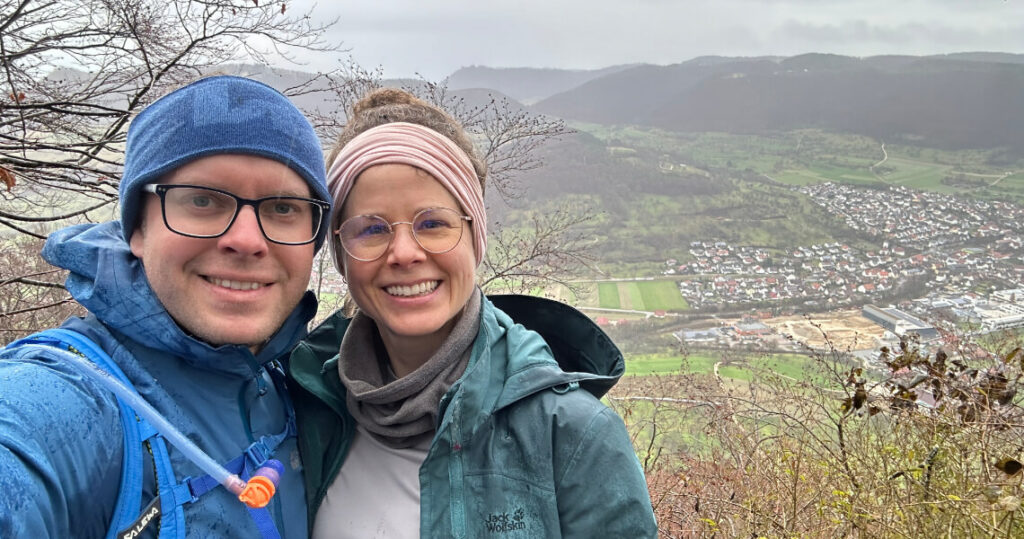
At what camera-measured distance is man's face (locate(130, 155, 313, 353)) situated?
1093 mm

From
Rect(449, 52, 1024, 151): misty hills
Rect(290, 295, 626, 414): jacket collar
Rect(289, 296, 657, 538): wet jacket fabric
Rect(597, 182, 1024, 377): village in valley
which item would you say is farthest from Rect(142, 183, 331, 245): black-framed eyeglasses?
Rect(449, 52, 1024, 151): misty hills

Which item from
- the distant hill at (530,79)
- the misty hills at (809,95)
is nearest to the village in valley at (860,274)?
the misty hills at (809,95)

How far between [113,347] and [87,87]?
164 inches

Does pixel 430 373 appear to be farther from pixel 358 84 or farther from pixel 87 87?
pixel 358 84

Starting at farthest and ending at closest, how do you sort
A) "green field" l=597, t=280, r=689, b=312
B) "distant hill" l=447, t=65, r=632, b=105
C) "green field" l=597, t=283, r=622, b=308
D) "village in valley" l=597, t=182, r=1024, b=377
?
"distant hill" l=447, t=65, r=632, b=105
"green field" l=597, t=280, r=689, b=312
"green field" l=597, t=283, r=622, b=308
"village in valley" l=597, t=182, r=1024, b=377

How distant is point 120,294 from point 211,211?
9.1 inches

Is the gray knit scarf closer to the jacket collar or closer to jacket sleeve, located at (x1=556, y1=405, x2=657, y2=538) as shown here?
the jacket collar

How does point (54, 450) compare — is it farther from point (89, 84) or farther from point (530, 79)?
point (530, 79)

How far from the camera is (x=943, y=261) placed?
27281 mm

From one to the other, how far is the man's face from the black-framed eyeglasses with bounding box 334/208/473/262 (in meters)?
0.24

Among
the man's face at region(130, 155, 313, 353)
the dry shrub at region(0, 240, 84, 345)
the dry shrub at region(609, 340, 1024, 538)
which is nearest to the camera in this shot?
the man's face at region(130, 155, 313, 353)

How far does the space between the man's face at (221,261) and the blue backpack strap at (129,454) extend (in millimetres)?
166

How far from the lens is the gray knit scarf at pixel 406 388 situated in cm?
132

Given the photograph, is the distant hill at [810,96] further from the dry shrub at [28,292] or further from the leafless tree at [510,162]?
the dry shrub at [28,292]
